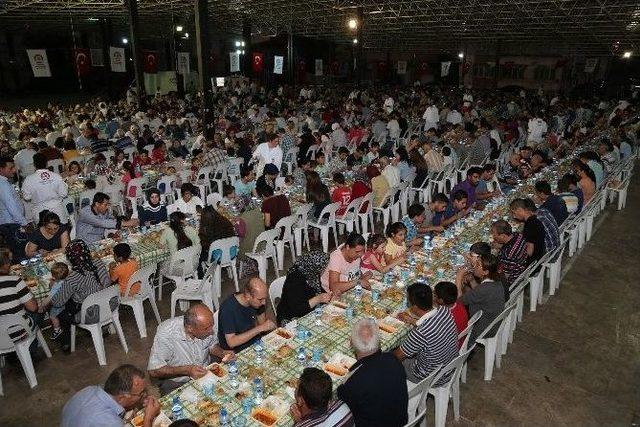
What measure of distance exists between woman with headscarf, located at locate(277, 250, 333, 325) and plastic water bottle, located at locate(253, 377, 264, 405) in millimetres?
1207

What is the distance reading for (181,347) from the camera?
163 inches

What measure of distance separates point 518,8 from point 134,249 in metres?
20.9

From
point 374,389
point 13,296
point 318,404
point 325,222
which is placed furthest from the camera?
point 325,222

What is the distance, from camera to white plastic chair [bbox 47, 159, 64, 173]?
439 inches

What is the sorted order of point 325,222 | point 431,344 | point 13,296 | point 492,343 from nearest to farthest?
point 431,344 → point 13,296 → point 492,343 → point 325,222

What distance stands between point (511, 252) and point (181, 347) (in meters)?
4.14

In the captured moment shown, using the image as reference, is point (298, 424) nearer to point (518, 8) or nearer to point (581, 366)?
point (581, 366)

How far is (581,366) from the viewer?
5.62m

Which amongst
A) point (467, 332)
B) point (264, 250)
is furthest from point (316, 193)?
point (467, 332)

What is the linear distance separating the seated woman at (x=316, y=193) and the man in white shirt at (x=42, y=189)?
430 centimetres

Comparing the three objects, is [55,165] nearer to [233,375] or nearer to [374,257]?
[374,257]

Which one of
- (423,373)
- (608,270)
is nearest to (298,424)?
(423,373)

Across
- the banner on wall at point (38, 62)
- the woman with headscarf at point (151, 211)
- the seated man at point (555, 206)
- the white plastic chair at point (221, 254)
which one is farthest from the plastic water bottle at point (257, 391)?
the banner on wall at point (38, 62)

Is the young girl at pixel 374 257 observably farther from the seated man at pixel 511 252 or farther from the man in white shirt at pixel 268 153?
the man in white shirt at pixel 268 153
